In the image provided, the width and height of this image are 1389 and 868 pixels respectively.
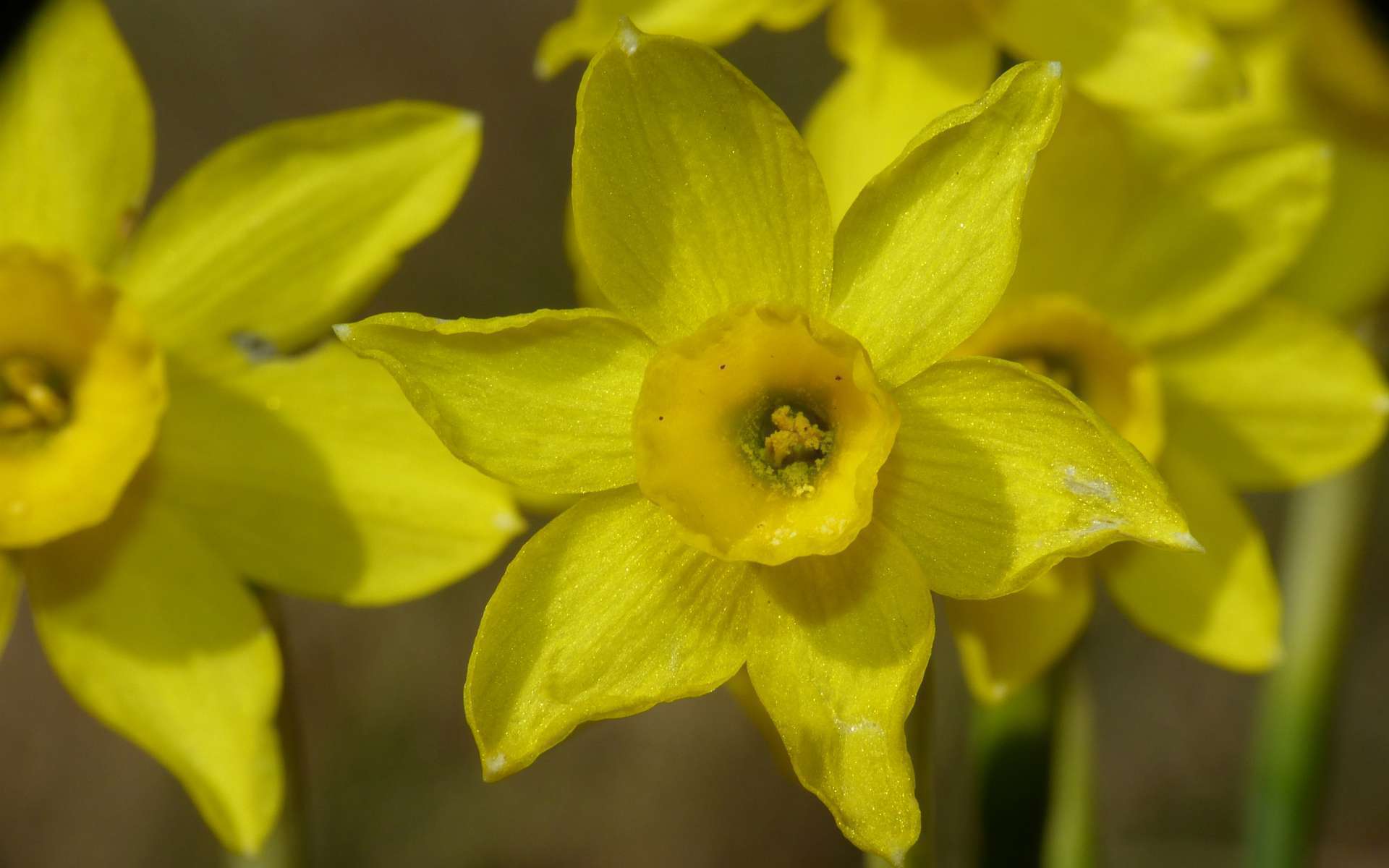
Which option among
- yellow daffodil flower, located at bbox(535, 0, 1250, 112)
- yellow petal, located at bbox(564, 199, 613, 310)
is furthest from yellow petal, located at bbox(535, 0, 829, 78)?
yellow petal, located at bbox(564, 199, 613, 310)

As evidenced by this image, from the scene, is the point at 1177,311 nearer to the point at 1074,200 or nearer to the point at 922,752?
the point at 1074,200

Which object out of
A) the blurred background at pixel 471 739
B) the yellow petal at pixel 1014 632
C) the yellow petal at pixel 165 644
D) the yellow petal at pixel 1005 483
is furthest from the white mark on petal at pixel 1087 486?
the blurred background at pixel 471 739

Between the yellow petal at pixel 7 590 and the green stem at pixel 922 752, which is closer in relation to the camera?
the green stem at pixel 922 752

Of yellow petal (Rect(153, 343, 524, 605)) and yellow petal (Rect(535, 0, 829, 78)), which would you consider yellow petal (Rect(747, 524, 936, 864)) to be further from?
yellow petal (Rect(535, 0, 829, 78))

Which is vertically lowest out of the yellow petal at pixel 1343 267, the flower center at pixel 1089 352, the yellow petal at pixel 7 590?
the yellow petal at pixel 1343 267

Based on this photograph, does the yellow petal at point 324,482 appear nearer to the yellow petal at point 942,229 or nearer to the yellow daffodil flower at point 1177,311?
the yellow petal at point 942,229

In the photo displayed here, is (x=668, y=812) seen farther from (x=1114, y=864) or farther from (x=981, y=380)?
(x=981, y=380)

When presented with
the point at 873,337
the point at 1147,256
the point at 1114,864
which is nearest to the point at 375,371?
the point at 873,337

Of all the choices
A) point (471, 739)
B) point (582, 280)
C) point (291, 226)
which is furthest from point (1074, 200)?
point (471, 739)
